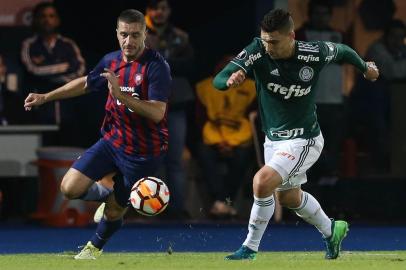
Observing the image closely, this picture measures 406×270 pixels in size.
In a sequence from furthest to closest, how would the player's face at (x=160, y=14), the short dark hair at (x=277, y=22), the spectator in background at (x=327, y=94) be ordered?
the spectator in background at (x=327, y=94)
the player's face at (x=160, y=14)
the short dark hair at (x=277, y=22)

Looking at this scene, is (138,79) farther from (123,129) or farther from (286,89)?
(286,89)

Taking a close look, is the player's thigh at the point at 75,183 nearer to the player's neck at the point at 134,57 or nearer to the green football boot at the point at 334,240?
the player's neck at the point at 134,57

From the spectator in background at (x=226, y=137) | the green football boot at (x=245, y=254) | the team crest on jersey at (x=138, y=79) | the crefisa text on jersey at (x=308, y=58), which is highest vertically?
the crefisa text on jersey at (x=308, y=58)

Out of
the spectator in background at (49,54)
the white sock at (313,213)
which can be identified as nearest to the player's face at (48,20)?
the spectator in background at (49,54)

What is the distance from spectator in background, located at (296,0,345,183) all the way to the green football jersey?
4.84 meters

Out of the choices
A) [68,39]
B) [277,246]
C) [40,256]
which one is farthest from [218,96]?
[40,256]

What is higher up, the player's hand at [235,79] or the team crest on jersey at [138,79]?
the player's hand at [235,79]

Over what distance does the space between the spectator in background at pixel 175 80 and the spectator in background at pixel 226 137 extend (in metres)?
0.32

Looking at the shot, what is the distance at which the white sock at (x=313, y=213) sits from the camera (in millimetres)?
10984

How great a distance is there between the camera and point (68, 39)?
52.2 feet

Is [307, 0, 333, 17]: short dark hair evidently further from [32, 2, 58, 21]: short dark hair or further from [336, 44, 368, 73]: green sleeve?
[336, 44, 368, 73]: green sleeve

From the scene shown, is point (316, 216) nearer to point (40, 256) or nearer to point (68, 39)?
point (40, 256)

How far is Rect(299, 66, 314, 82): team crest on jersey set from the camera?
10.9 metres

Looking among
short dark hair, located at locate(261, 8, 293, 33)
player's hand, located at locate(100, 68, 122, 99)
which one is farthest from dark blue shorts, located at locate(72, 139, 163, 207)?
short dark hair, located at locate(261, 8, 293, 33)
